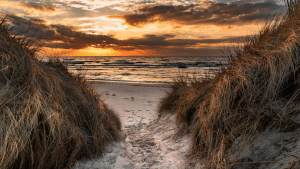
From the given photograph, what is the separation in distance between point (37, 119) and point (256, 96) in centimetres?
328

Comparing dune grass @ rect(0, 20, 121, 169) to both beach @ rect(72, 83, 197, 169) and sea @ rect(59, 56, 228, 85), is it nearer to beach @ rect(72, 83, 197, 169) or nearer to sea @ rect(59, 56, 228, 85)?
beach @ rect(72, 83, 197, 169)

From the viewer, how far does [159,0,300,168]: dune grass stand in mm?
2531

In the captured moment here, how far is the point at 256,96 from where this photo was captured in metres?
2.79

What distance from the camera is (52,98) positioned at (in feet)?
9.82

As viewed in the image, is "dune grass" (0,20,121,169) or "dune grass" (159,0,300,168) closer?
"dune grass" (0,20,121,169)

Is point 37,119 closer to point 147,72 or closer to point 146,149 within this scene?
point 146,149

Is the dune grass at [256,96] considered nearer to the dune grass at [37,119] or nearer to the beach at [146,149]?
the beach at [146,149]

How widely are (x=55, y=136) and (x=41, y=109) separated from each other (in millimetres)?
456

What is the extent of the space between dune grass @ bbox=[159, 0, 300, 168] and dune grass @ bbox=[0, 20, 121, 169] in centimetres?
204

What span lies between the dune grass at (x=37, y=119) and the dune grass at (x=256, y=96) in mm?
2039

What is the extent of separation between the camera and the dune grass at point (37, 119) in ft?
7.39

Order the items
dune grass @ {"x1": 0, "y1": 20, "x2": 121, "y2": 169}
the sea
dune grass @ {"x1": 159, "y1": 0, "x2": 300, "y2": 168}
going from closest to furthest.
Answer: dune grass @ {"x1": 0, "y1": 20, "x2": 121, "y2": 169} < dune grass @ {"x1": 159, "y1": 0, "x2": 300, "y2": 168} < the sea

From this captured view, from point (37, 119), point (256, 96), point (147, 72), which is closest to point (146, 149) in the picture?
point (37, 119)

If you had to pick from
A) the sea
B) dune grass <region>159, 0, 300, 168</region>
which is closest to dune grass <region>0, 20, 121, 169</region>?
the sea
